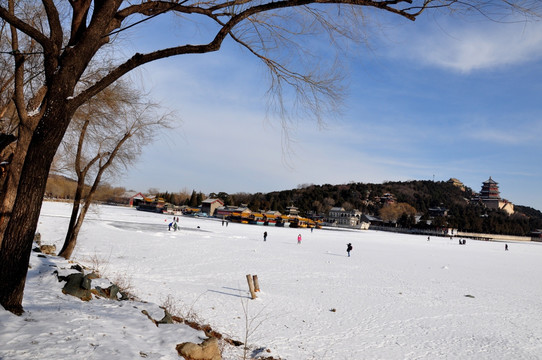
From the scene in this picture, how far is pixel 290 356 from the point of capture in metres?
8.12

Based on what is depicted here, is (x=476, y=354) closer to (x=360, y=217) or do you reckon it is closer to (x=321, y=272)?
(x=321, y=272)

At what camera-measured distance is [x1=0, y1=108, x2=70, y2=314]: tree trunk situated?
3.78 metres

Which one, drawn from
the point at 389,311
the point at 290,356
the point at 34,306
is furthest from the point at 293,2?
the point at 389,311

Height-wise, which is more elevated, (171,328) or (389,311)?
(171,328)

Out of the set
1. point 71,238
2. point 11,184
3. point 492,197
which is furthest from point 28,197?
point 492,197

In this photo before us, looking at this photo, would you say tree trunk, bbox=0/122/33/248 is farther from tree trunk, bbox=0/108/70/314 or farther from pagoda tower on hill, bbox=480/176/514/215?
pagoda tower on hill, bbox=480/176/514/215

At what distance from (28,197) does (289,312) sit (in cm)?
973

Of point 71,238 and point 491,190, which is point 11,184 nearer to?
point 71,238

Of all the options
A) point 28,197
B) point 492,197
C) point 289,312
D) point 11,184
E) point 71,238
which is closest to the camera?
point 28,197

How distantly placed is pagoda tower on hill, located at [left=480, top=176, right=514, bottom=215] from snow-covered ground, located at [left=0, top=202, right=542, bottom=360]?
179 meters

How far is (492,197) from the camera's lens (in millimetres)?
180250

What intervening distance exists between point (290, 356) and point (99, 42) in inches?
288

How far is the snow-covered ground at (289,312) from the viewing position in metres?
4.53

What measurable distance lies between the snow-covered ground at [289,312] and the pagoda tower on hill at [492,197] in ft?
586
